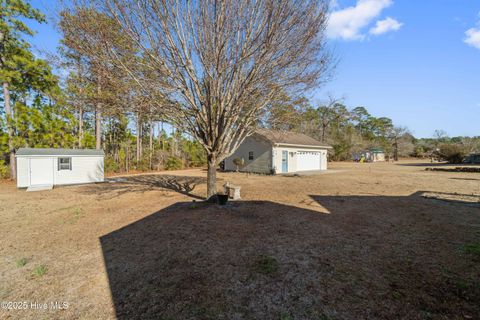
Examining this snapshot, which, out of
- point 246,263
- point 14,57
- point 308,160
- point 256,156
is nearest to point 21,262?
point 246,263

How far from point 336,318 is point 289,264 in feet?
3.83

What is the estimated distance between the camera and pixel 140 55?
6.45 meters

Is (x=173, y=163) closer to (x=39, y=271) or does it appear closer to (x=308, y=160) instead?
(x=308, y=160)

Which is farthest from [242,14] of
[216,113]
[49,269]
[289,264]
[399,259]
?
[49,269]

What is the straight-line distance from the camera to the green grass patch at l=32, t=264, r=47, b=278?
3.21 m

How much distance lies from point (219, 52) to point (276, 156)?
483 inches

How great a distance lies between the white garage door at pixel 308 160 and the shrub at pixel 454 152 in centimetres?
2002

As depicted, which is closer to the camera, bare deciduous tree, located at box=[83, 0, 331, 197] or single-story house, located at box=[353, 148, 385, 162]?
bare deciduous tree, located at box=[83, 0, 331, 197]

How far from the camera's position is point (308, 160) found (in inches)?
801

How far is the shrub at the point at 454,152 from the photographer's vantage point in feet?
85.6

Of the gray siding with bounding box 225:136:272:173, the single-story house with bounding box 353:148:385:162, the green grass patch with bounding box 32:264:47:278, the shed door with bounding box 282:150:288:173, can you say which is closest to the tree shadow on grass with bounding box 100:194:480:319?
the green grass patch with bounding box 32:264:47:278

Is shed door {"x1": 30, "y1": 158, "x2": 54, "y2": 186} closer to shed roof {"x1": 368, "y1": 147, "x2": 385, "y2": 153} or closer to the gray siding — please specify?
the gray siding

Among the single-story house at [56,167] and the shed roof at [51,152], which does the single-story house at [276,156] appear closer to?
the single-story house at [56,167]

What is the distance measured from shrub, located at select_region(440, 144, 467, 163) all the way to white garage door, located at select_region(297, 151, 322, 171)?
65.7 feet
